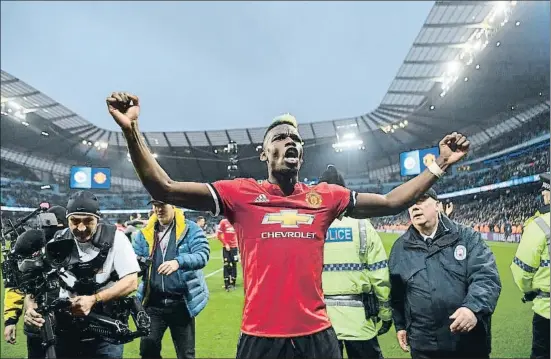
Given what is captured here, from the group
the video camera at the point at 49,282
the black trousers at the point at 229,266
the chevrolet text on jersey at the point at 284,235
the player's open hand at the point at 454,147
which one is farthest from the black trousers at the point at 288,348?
the black trousers at the point at 229,266

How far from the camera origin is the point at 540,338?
3.60 metres

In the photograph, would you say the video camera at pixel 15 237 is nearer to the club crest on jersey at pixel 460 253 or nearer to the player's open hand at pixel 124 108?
the player's open hand at pixel 124 108

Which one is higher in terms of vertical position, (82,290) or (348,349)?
(82,290)

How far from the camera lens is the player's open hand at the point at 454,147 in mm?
2094

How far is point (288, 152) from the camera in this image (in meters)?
1.98

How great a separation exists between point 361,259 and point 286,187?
146cm

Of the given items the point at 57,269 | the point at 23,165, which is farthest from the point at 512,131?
the point at 23,165

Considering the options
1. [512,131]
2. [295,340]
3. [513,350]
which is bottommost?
[513,350]

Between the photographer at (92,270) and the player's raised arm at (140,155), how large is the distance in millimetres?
1294

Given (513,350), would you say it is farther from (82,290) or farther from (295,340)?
(82,290)

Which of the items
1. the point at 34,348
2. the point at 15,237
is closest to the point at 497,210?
the point at 34,348

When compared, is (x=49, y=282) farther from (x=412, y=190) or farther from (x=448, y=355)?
(x=448, y=355)

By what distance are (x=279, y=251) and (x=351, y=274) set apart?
1.53 metres

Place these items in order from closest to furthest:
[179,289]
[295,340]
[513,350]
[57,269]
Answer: [295,340], [57,269], [179,289], [513,350]
